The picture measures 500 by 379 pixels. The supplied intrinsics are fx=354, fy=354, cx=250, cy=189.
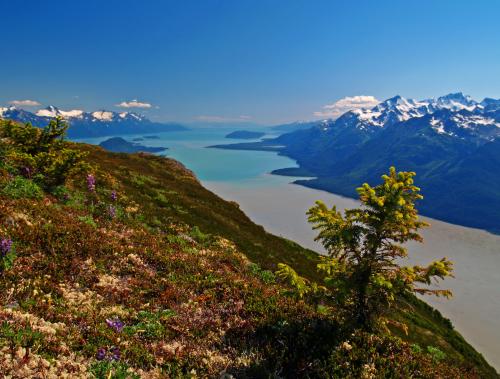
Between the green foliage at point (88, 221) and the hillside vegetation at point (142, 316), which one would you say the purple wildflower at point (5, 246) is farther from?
the green foliage at point (88, 221)

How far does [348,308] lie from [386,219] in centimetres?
320

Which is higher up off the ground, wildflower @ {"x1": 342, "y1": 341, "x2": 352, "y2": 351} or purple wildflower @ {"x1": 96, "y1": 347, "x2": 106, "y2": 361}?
purple wildflower @ {"x1": 96, "y1": 347, "x2": 106, "y2": 361}

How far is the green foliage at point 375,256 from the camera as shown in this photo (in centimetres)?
1148

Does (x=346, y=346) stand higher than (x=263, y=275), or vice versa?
(x=346, y=346)

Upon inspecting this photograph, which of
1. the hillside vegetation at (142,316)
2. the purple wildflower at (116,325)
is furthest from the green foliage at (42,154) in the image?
the purple wildflower at (116,325)

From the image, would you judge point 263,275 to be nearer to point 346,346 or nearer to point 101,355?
point 346,346

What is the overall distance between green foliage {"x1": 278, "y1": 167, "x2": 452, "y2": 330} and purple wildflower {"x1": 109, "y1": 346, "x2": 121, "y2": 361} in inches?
214

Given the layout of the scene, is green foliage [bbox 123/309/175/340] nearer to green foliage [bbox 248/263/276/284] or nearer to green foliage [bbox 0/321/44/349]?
green foliage [bbox 0/321/44/349]

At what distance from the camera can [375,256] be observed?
11.9 metres

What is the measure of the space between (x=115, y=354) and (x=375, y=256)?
Result: 8.39 metres

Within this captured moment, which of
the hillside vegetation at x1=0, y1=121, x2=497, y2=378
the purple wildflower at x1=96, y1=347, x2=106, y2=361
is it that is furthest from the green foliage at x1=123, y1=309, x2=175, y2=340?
the purple wildflower at x1=96, y1=347, x2=106, y2=361

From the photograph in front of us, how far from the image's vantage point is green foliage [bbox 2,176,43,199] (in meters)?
15.7

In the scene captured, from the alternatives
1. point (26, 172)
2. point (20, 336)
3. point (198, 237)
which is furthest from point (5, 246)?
point (198, 237)

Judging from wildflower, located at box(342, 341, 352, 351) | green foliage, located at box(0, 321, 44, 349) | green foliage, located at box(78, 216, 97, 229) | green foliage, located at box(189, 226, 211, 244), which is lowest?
green foliage, located at box(189, 226, 211, 244)
